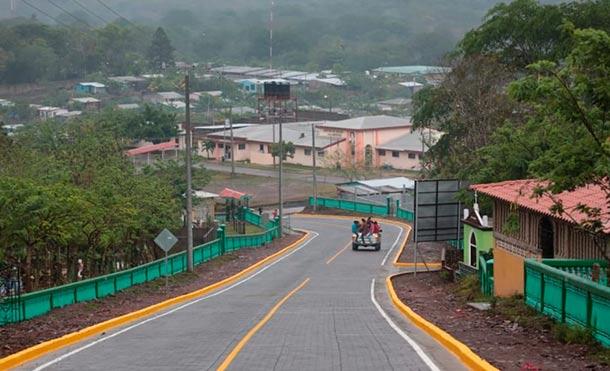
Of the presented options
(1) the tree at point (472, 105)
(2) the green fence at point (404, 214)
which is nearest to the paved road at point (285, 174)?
(2) the green fence at point (404, 214)

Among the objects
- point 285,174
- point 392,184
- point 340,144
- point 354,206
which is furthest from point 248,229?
point 340,144

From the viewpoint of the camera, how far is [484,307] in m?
22.7

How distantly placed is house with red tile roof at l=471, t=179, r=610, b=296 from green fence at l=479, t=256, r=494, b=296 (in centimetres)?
15

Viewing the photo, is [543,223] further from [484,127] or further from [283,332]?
[484,127]

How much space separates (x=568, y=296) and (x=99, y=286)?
15704mm

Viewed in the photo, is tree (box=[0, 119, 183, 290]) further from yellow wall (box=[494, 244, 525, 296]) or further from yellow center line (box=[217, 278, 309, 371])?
yellow wall (box=[494, 244, 525, 296])

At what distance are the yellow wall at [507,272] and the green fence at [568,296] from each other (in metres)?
7.57

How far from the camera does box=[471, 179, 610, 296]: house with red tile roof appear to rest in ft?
76.5

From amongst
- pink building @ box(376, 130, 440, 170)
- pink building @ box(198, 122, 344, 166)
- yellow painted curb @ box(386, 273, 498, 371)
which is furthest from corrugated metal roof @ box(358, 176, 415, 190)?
yellow painted curb @ box(386, 273, 498, 371)

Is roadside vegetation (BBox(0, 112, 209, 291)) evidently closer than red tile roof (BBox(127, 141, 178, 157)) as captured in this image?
Yes

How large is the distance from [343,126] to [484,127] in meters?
69.3

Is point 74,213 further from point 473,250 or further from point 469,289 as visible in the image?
point 473,250

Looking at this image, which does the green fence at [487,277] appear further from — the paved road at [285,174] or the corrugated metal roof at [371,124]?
the corrugated metal roof at [371,124]

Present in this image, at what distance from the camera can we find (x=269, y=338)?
18.2m
